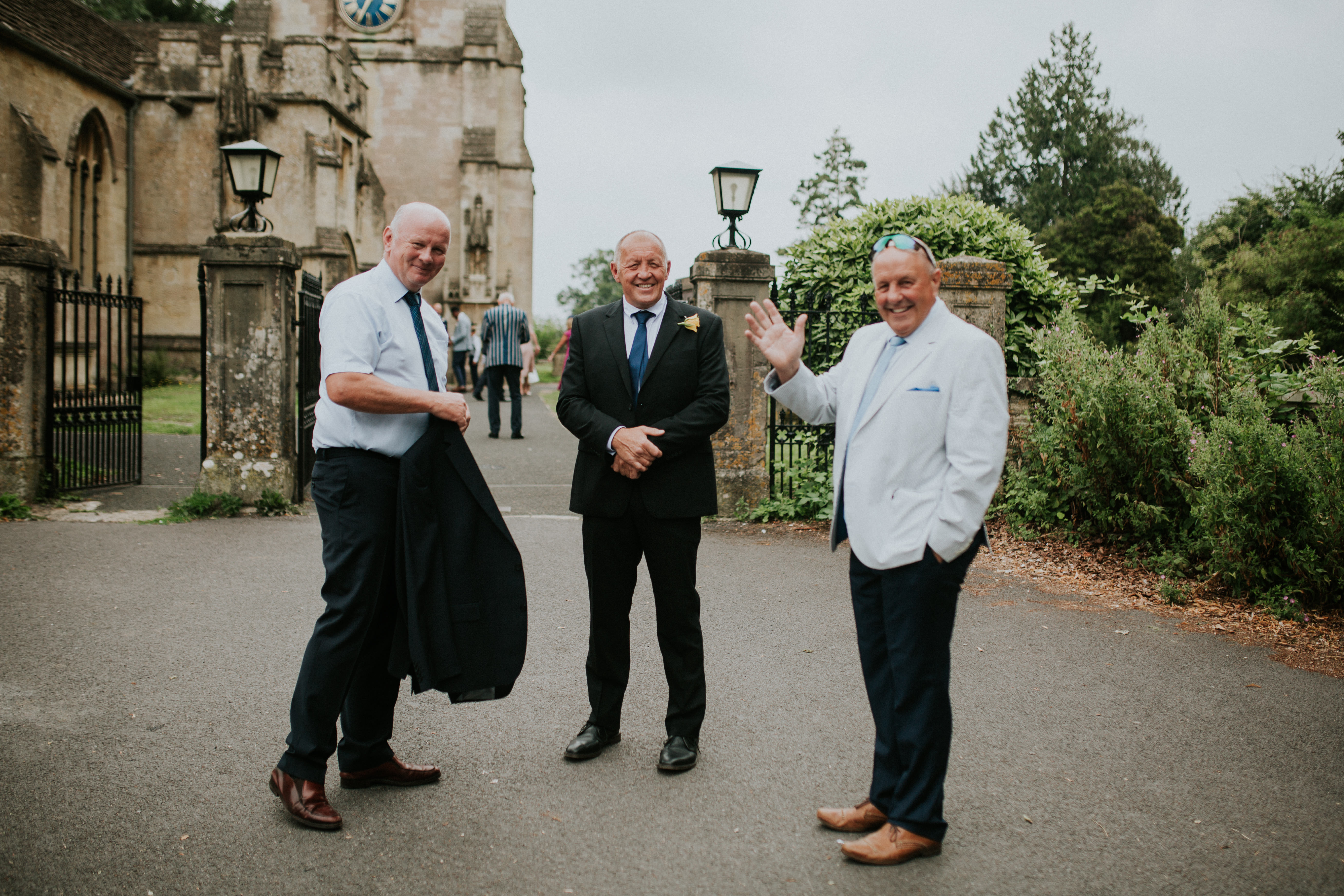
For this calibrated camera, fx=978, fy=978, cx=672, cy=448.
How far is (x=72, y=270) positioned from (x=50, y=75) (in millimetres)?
17674

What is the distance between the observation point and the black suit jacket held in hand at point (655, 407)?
12.5ft

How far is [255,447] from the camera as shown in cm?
898

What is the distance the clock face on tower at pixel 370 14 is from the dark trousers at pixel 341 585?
34.9 meters

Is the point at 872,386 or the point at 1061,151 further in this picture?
the point at 1061,151

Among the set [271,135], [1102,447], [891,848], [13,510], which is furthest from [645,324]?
[271,135]

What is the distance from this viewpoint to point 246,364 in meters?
8.92

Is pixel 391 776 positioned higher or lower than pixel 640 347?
lower

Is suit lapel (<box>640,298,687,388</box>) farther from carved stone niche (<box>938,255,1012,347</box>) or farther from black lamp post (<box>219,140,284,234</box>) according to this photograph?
black lamp post (<box>219,140,284,234</box>)

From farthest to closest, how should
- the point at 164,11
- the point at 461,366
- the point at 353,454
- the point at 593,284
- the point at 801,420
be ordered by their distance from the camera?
the point at 593,284 < the point at 164,11 < the point at 461,366 < the point at 801,420 < the point at 353,454

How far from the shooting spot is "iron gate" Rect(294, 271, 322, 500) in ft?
30.5

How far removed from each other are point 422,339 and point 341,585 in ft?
3.03

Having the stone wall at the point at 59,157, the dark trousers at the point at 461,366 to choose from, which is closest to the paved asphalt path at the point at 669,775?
the dark trousers at the point at 461,366

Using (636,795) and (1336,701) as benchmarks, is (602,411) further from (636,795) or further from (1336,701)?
(1336,701)

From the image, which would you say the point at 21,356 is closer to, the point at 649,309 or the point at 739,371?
the point at 739,371
